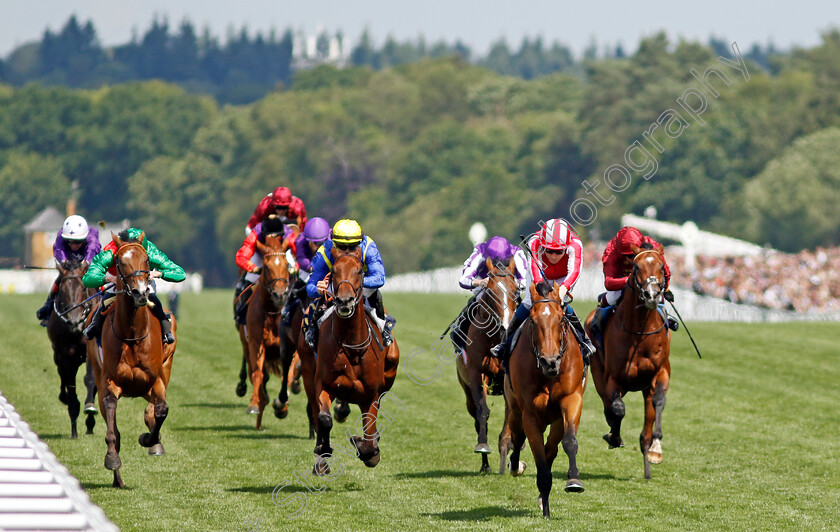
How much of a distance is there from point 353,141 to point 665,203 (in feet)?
102

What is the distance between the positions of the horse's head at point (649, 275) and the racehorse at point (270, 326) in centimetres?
426

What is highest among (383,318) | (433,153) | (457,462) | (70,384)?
(433,153)

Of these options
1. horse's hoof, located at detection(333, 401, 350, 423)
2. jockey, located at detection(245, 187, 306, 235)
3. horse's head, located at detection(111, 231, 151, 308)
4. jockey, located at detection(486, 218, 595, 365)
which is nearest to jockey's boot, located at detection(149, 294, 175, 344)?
horse's head, located at detection(111, 231, 151, 308)

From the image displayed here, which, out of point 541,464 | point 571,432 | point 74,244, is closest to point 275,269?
point 74,244

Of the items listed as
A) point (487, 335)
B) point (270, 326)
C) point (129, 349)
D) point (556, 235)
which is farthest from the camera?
point (270, 326)

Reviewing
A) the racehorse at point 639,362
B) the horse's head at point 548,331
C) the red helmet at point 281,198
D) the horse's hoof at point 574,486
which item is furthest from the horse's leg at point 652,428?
the red helmet at point 281,198

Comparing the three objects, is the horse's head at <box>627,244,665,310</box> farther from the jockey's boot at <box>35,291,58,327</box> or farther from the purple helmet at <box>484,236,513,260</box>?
the jockey's boot at <box>35,291,58,327</box>

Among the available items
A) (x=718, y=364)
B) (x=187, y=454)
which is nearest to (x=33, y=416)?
(x=187, y=454)

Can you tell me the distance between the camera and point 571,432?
10289 millimetres

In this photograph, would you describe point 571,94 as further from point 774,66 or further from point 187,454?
point 187,454

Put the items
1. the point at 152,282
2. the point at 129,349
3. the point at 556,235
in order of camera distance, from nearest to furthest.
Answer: the point at 129,349 < the point at 556,235 < the point at 152,282

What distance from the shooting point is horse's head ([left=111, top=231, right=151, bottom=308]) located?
36.2 feet

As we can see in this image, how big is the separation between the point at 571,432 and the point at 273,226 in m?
5.84

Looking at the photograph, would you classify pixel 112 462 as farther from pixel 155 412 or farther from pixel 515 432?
pixel 515 432
